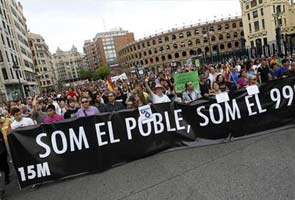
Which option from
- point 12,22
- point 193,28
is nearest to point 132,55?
point 193,28

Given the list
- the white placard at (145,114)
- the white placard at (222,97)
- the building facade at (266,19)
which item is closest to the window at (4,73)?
the white placard at (145,114)

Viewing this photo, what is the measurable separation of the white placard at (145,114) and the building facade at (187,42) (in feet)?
304

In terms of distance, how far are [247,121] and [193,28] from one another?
3932 inches

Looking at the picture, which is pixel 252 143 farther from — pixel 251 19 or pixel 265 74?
pixel 251 19

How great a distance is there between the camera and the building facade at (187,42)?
327ft

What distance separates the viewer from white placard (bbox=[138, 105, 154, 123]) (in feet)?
21.0

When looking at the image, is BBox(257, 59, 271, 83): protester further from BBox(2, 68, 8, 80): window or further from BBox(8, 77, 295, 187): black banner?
BBox(2, 68, 8, 80): window

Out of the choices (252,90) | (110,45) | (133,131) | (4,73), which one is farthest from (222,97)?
(110,45)

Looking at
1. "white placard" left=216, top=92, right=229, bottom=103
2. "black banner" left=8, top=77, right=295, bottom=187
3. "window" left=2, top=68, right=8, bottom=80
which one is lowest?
"black banner" left=8, top=77, right=295, bottom=187

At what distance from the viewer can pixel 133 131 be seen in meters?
6.35

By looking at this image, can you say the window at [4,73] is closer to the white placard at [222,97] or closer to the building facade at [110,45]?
the white placard at [222,97]

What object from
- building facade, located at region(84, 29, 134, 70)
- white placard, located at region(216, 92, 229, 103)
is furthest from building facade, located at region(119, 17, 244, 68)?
white placard, located at region(216, 92, 229, 103)

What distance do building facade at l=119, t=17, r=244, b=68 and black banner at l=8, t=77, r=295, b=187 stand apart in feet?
300

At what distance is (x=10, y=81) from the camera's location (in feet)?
140
